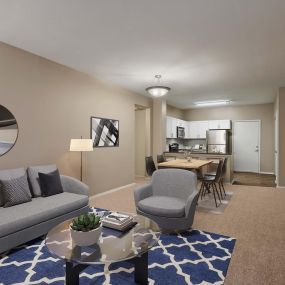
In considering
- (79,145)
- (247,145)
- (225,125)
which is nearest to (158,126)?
(225,125)

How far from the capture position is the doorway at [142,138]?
7500 mm

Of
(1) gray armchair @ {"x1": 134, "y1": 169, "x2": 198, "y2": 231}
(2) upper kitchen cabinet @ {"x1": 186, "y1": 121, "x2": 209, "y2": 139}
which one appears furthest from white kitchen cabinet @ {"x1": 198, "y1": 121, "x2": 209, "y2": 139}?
(1) gray armchair @ {"x1": 134, "y1": 169, "x2": 198, "y2": 231}

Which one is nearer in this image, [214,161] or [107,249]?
[107,249]

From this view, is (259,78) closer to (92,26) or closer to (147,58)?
(147,58)

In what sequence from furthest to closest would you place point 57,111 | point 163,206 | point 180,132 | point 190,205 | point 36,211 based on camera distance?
1. point 180,132
2. point 57,111
3. point 163,206
4. point 190,205
5. point 36,211

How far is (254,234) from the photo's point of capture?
308 centimetres

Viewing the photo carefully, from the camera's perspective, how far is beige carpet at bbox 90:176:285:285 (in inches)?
85.9

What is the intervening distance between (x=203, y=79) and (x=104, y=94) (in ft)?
7.70

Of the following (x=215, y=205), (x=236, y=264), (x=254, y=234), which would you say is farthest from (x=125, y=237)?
(x=215, y=205)

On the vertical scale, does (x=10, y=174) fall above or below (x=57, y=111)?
below

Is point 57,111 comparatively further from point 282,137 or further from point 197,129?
point 197,129

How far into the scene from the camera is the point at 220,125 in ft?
29.3

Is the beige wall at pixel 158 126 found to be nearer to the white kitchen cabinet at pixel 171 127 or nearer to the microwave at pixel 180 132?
the white kitchen cabinet at pixel 171 127

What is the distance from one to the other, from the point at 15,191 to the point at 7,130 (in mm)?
1006
